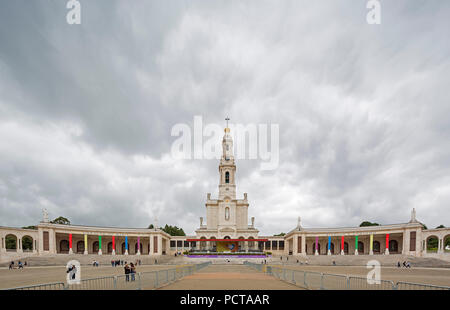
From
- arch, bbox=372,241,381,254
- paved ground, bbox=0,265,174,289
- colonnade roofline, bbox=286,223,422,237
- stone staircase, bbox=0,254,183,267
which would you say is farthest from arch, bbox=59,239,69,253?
arch, bbox=372,241,381,254

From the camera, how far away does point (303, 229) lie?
68.4 meters

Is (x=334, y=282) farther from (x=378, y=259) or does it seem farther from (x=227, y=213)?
(x=227, y=213)

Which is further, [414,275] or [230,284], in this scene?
[414,275]

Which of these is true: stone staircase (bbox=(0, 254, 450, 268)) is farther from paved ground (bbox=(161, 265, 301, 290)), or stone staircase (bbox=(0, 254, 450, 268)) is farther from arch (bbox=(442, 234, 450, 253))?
paved ground (bbox=(161, 265, 301, 290))

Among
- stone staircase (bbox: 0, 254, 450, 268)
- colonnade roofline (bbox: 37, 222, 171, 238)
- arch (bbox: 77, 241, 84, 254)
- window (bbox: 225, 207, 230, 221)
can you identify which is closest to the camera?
stone staircase (bbox: 0, 254, 450, 268)

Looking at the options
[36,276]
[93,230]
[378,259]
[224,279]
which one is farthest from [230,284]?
[93,230]

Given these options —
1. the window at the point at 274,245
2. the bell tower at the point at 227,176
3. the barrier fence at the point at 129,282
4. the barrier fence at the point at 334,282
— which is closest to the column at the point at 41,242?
the bell tower at the point at 227,176

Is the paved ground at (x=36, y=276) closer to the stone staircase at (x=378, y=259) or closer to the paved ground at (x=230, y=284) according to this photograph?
the paved ground at (x=230, y=284)

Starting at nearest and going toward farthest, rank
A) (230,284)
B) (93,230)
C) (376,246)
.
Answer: (230,284) < (93,230) < (376,246)

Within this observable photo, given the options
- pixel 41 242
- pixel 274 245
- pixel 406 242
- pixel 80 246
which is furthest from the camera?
pixel 274 245

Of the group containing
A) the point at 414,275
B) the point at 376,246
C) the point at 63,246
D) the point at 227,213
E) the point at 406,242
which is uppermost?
the point at 414,275
